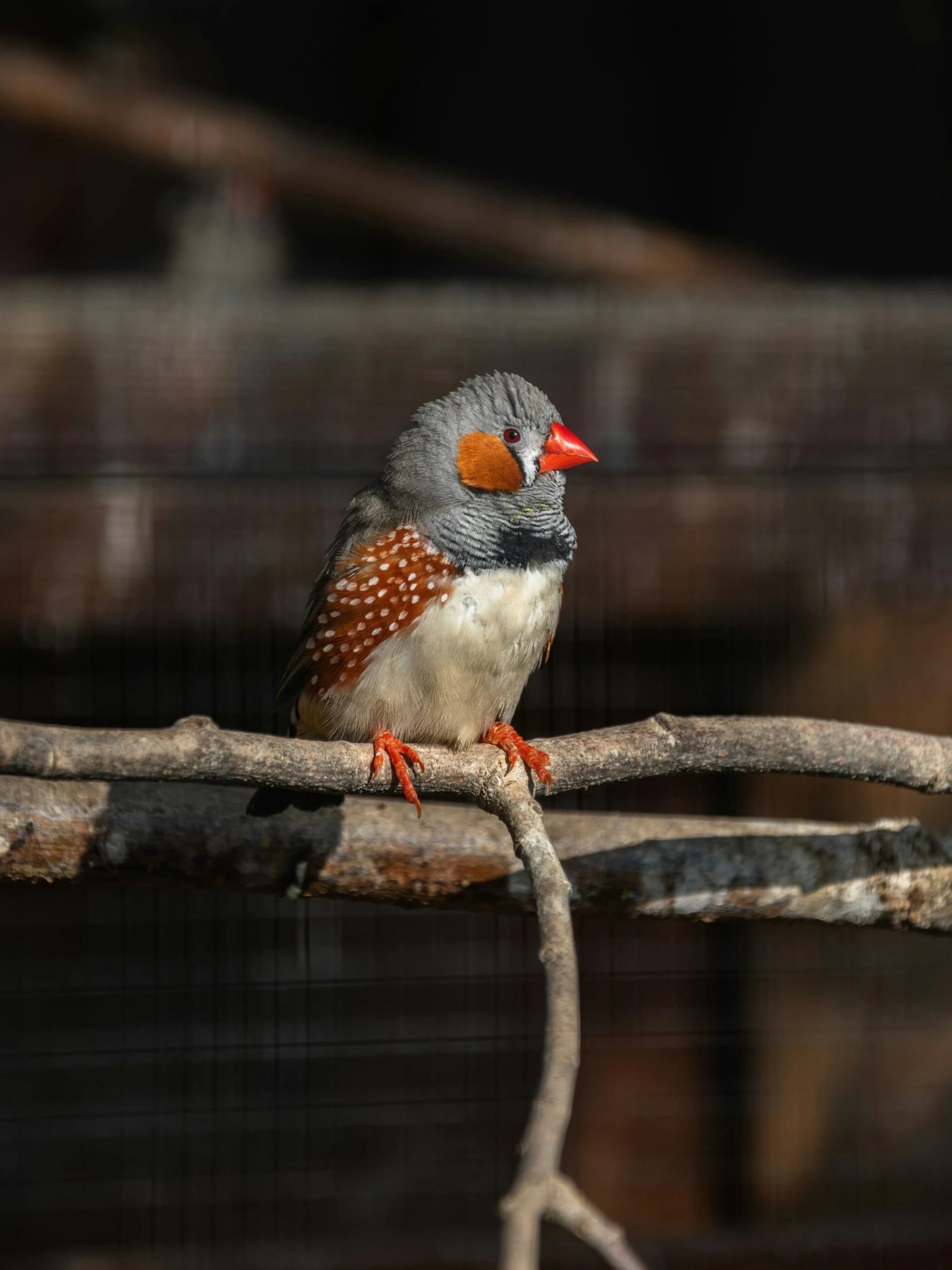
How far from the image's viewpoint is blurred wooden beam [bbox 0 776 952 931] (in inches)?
76.6

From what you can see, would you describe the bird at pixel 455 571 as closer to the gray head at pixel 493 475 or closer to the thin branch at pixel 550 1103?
the gray head at pixel 493 475

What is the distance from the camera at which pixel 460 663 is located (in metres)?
1.95

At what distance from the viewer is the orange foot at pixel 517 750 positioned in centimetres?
179

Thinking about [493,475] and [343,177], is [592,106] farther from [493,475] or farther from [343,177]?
[493,475]

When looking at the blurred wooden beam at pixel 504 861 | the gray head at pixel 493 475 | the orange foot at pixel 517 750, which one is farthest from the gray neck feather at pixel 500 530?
the blurred wooden beam at pixel 504 861

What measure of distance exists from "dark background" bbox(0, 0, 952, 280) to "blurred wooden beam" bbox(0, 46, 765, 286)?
3.95ft

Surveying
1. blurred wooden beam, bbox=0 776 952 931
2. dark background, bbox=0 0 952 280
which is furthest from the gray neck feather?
dark background, bbox=0 0 952 280

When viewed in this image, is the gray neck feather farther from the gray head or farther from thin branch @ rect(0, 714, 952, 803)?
thin branch @ rect(0, 714, 952, 803)

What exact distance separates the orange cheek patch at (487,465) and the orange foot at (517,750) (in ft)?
1.29

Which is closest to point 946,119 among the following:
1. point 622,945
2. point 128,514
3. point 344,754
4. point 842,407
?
point 842,407

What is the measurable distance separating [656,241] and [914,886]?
8.15ft

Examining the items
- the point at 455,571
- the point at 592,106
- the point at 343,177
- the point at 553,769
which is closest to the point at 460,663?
the point at 455,571

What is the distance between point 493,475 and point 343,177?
2.18 metres

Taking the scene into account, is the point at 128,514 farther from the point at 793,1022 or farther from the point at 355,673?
the point at 793,1022
